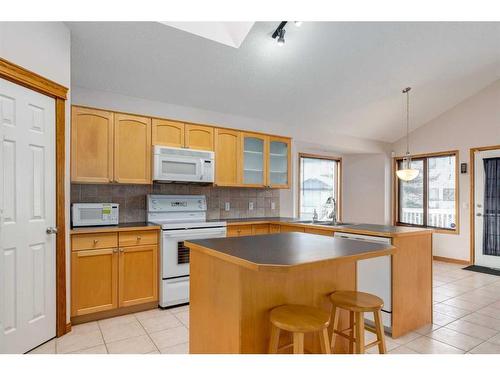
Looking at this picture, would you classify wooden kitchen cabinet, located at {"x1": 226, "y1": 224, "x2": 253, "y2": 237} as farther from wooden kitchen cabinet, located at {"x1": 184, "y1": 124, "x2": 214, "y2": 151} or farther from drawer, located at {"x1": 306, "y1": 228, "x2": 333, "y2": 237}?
wooden kitchen cabinet, located at {"x1": 184, "y1": 124, "x2": 214, "y2": 151}

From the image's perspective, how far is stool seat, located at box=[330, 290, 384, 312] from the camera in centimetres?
185

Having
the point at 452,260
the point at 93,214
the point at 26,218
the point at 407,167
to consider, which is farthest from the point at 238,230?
the point at 452,260

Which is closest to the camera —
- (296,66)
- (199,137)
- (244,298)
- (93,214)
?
(244,298)

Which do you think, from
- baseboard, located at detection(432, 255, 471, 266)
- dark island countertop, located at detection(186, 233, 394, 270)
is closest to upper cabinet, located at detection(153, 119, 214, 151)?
dark island countertop, located at detection(186, 233, 394, 270)

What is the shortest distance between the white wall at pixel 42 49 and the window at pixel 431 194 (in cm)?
608

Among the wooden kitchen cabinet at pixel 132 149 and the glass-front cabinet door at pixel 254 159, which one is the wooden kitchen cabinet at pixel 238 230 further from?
the wooden kitchen cabinet at pixel 132 149

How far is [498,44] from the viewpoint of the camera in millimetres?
4141

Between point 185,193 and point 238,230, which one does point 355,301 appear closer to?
point 238,230

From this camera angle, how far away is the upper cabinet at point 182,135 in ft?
12.1

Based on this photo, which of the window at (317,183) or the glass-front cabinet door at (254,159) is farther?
the window at (317,183)

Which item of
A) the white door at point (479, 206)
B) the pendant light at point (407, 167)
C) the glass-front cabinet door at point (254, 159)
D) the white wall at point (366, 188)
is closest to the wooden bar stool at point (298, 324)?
Answer: the glass-front cabinet door at point (254, 159)

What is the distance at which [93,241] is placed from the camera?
3014 mm

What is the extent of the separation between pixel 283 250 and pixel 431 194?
5527 mm

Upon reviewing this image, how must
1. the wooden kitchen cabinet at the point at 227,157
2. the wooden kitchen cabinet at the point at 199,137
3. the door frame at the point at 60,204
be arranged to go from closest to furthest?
1. the door frame at the point at 60,204
2. the wooden kitchen cabinet at the point at 199,137
3. the wooden kitchen cabinet at the point at 227,157
